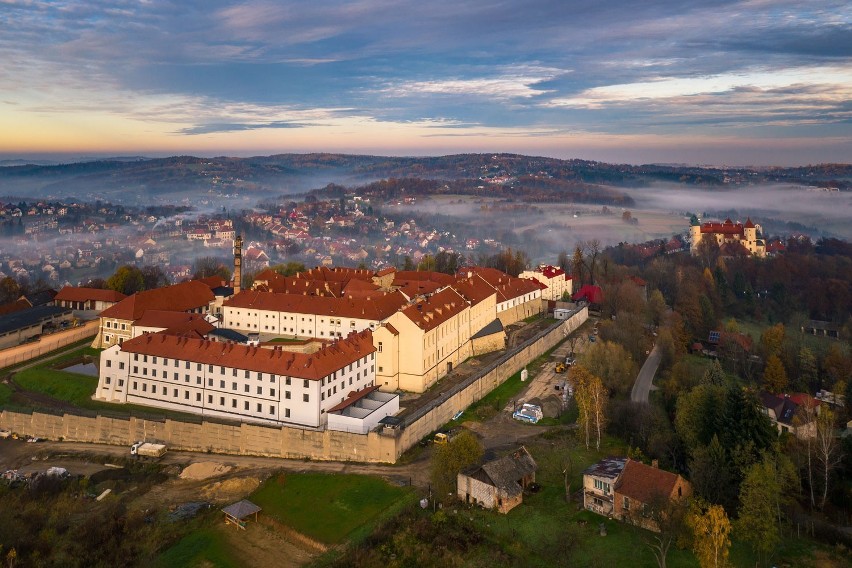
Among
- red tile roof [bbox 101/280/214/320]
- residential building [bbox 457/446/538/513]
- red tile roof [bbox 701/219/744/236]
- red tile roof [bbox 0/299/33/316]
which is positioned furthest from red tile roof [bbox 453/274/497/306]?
red tile roof [bbox 701/219/744/236]

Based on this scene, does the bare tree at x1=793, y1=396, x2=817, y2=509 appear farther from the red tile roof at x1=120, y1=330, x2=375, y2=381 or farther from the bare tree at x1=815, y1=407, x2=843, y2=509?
the red tile roof at x1=120, y1=330, x2=375, y2=381

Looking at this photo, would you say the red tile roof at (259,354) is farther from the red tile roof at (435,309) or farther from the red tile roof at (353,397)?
the red tile roof at (435,309)

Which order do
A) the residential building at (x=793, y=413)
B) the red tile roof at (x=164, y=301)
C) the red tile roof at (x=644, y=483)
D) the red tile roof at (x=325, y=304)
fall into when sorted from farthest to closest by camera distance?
the red tile roof at (x=164, y=301)
the red tile roof at (x=325, y=304)
the residential building at (x=793, y=413)
the red tile roof at (x=644, y=483)

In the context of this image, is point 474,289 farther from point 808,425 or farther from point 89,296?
point 89,296

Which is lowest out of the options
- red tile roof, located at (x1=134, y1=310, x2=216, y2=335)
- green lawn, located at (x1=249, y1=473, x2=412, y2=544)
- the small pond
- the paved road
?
the paved road

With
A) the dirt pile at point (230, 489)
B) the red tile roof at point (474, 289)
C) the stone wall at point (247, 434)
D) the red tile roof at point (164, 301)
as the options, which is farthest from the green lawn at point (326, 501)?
the red tile roof at point (164, 301)

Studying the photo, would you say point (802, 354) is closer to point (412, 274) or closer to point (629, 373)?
point (629, 373)
